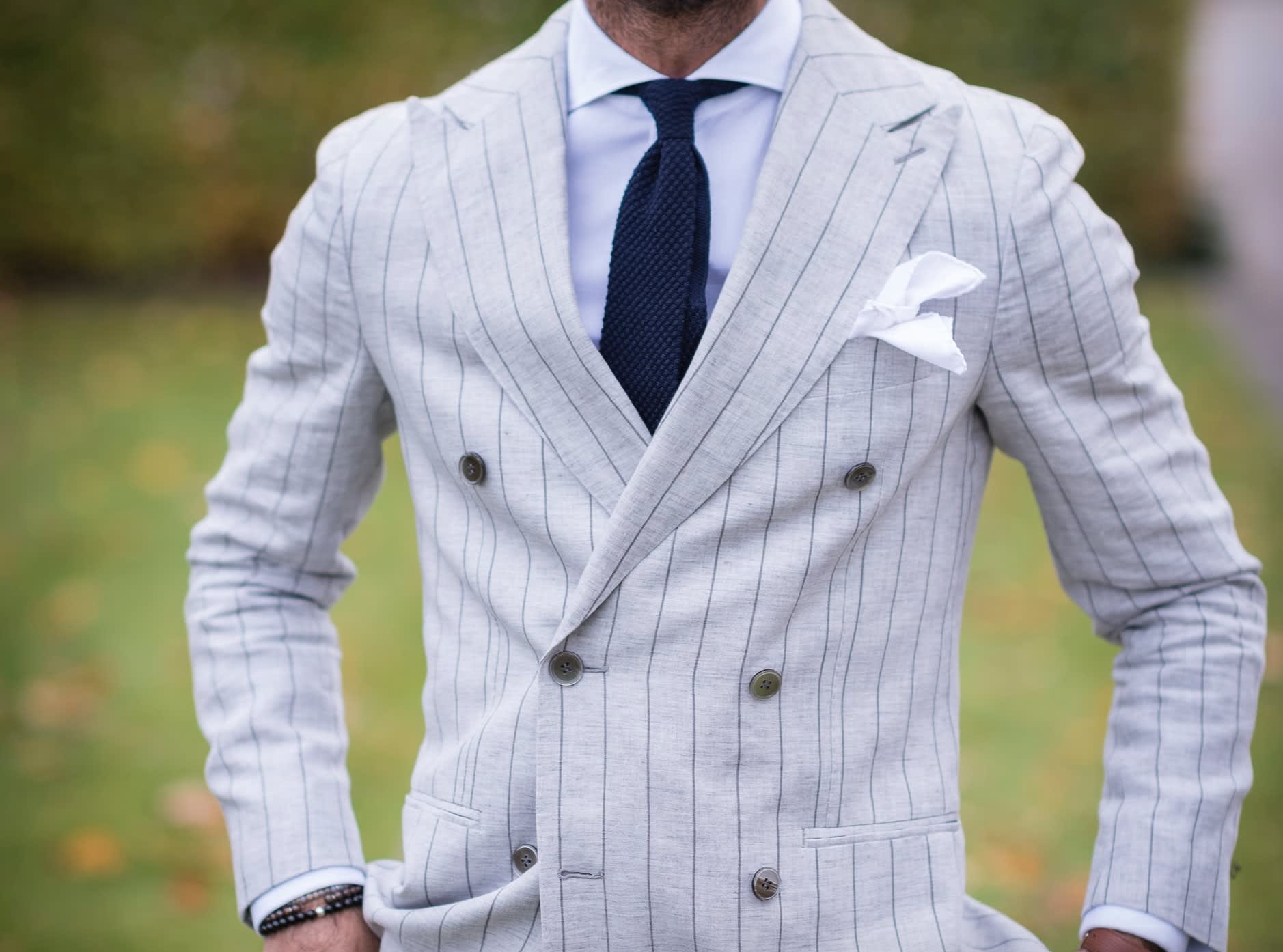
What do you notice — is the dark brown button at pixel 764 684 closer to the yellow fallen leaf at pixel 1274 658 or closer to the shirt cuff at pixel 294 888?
the shirt cuff at pixel 294 888

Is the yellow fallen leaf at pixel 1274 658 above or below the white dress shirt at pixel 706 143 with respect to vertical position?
below

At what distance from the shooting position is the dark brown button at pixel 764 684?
163 cm

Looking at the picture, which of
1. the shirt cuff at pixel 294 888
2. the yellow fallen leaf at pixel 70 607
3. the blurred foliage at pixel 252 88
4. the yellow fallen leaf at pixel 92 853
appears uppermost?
the blurred foliage at pixel 252 88

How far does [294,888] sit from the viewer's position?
182 centimetres

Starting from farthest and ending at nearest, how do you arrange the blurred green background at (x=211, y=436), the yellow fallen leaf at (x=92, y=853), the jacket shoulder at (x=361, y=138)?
the blurred green background at (x=211, y=436) → the yellow fallen leaf at (x=92, y=853) → the jacket shoulder at (x=361, y=138)

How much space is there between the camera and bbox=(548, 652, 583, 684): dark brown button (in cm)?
166

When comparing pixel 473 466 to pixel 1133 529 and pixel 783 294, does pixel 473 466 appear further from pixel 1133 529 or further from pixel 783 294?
pixel 1133 529

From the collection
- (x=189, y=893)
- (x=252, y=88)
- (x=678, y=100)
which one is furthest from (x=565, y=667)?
(x=252, y=88)

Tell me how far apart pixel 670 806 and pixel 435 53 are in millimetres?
8702

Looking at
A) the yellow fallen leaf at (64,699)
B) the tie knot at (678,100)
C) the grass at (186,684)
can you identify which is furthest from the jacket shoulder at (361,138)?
the yellow fallen leaf at (64,699)

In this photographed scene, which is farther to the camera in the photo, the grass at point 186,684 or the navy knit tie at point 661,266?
the grass at point 186,684

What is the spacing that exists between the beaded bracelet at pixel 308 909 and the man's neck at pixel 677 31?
3.63ft

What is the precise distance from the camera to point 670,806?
5.40 ft

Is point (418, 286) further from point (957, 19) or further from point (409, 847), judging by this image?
point (957, 19)
